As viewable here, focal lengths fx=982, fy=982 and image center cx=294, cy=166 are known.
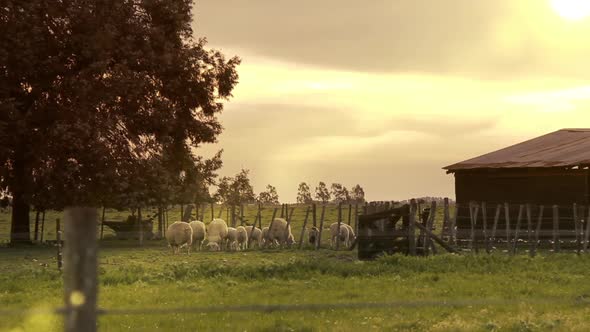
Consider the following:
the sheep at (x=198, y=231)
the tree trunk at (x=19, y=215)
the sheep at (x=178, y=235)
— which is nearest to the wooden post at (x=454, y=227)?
the sheep at (x=178, y=235)

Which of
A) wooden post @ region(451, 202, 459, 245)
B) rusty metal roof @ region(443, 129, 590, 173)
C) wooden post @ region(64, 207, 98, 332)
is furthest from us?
rusty metal roof @ region(443, 129, 590, 173)

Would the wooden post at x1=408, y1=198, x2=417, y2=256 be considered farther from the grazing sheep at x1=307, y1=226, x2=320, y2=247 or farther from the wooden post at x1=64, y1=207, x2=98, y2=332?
the wooden post at x1=64, y1=207, x2=98, y2=332

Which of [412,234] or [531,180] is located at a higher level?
[531,180]

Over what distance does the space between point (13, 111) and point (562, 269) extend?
82.7ft

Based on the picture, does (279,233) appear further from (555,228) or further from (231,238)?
(555,228)

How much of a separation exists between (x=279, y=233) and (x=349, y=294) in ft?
84.5

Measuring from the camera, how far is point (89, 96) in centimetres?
4038

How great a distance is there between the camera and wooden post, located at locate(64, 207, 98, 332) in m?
5.61

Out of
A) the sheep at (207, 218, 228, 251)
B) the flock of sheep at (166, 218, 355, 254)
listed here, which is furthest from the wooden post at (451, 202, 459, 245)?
the sheep at (207, 218, 228, 251)

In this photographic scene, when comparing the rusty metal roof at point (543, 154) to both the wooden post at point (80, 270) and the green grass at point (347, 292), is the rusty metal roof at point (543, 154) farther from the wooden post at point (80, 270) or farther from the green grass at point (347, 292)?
the wooden post at point (80, 270)

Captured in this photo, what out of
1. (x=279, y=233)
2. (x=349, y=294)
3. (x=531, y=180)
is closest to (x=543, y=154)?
(x=531, y=180)

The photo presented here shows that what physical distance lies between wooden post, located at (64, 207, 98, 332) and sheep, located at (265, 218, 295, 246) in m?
35.9

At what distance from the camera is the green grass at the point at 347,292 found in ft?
42.7

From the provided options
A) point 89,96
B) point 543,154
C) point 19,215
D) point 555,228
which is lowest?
point 555,228
